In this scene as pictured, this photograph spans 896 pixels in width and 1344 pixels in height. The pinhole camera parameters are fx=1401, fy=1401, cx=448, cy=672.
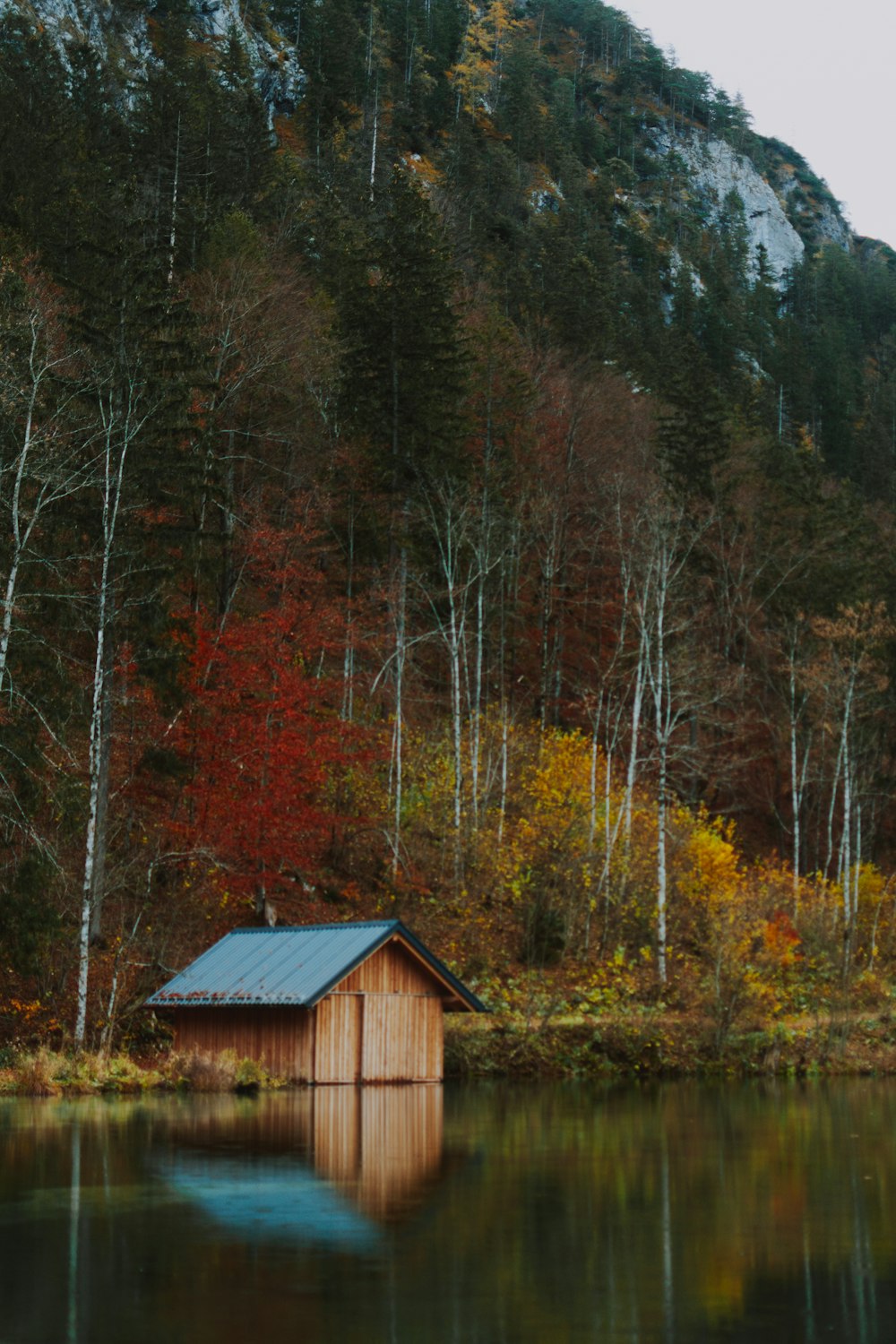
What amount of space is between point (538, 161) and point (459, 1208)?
10546cm

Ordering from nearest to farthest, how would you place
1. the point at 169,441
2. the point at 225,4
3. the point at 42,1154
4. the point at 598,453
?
the point at 42,1154
the point at 169,441
the point at 598,453
the point at 225,4

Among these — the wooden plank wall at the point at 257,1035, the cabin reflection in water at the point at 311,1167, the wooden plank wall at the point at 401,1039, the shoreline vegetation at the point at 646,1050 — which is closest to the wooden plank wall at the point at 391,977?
the wooden plank wall at the point at 401,1039

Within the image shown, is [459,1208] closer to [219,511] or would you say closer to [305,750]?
[305,750]

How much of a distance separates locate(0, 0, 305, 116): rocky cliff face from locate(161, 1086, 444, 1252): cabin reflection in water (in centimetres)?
5979

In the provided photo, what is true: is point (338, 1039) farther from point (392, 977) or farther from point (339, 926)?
point (339, 926)

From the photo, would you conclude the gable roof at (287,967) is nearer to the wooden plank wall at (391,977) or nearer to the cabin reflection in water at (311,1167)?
the wooden plank wall at (391,977)

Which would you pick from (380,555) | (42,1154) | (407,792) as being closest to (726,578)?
(380,555)

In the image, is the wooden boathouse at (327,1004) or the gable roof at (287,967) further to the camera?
the wooden boathouse at (327,1004)

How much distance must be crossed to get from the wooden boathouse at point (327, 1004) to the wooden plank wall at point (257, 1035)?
2 centimetres

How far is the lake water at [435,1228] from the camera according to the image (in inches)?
357

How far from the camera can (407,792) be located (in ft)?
130

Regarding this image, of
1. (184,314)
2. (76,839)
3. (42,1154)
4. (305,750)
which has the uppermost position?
(184,314)

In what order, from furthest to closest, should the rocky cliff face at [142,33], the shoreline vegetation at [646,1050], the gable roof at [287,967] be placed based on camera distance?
the rocky cliff face at [142,33], the shoreline vegetation at [646,1050], the gable roof at [287,967]

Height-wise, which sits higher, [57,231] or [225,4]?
[225,4]
